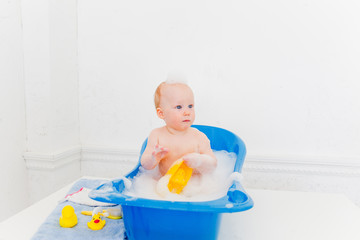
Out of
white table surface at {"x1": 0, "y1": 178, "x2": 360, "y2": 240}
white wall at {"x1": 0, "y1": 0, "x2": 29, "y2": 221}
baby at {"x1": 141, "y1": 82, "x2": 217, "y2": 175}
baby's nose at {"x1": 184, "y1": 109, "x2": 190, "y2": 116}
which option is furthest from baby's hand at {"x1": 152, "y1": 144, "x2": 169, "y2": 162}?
→ white wall at {"x1": 0, "y1": 0, "x2": 29, "y2": 221}

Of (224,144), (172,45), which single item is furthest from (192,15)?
(224,144)

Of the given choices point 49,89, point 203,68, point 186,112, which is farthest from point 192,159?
point 49,89

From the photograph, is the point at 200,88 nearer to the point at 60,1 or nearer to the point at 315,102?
the point at 315,102

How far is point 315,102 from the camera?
1.33 metres

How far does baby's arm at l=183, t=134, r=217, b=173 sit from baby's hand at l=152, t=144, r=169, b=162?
0.21 feet

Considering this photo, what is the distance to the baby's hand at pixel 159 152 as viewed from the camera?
0.83 metres

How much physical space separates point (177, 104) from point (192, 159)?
16 cm

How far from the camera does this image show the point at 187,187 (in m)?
0.83

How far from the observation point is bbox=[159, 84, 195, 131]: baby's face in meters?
0.86

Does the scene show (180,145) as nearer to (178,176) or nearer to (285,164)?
(178,176)

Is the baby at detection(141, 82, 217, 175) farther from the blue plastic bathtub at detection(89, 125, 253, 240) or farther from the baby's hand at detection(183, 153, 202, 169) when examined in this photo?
the blue plastic bathtub at detection(89, 125, 253, 240)

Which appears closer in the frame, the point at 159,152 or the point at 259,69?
the point at 159,152

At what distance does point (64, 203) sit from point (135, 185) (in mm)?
233

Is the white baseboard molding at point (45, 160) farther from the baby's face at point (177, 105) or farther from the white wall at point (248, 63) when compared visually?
the baby's face at point (177, 105)
